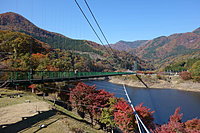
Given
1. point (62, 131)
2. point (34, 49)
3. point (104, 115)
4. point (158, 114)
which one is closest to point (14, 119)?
point (62, 131)

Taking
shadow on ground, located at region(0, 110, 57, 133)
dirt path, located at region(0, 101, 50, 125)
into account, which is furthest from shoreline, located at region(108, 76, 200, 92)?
shadow on ground, located at region(0, 110, 57, 133)

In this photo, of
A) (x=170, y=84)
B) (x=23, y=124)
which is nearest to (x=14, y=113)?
(x=23, y=124)

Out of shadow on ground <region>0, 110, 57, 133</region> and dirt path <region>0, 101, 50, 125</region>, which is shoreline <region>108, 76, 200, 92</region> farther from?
shadow on ground <region>0, 110, 57, 133</region>

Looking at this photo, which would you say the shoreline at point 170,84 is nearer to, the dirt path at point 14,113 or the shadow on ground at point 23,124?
the dirt path at point 14,113

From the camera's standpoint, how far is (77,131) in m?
7.08

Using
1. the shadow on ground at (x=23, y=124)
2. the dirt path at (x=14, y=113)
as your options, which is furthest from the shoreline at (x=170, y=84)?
the shadow on ground at (x=23, y=124)

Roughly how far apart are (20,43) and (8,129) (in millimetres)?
32964

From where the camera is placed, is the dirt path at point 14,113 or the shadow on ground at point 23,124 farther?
the dirt path at point 14,113

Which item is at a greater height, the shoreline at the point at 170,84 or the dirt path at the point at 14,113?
the dirt path at the point at 14,113

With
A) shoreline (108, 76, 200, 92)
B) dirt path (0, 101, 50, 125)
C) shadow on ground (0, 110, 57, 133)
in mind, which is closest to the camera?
shadow on ground (0, 110, 57, 133)

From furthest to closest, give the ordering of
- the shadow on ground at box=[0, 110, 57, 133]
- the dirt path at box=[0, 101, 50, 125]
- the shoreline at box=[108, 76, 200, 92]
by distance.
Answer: the shoreline at box=[108, 76, 200, 92] → the dirt path at box=[0, 101, 50, 125] → the shadow on ground at box=[0, 110, 57, 133]

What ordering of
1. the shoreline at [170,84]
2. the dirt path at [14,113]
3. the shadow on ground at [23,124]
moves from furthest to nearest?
the shoreline at [170,84] → the dirt path at [14,113] → the shadow on ground at [23,124]

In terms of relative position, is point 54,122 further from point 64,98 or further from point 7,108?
point 64,98

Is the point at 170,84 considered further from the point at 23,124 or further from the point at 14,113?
the point at 23,124
